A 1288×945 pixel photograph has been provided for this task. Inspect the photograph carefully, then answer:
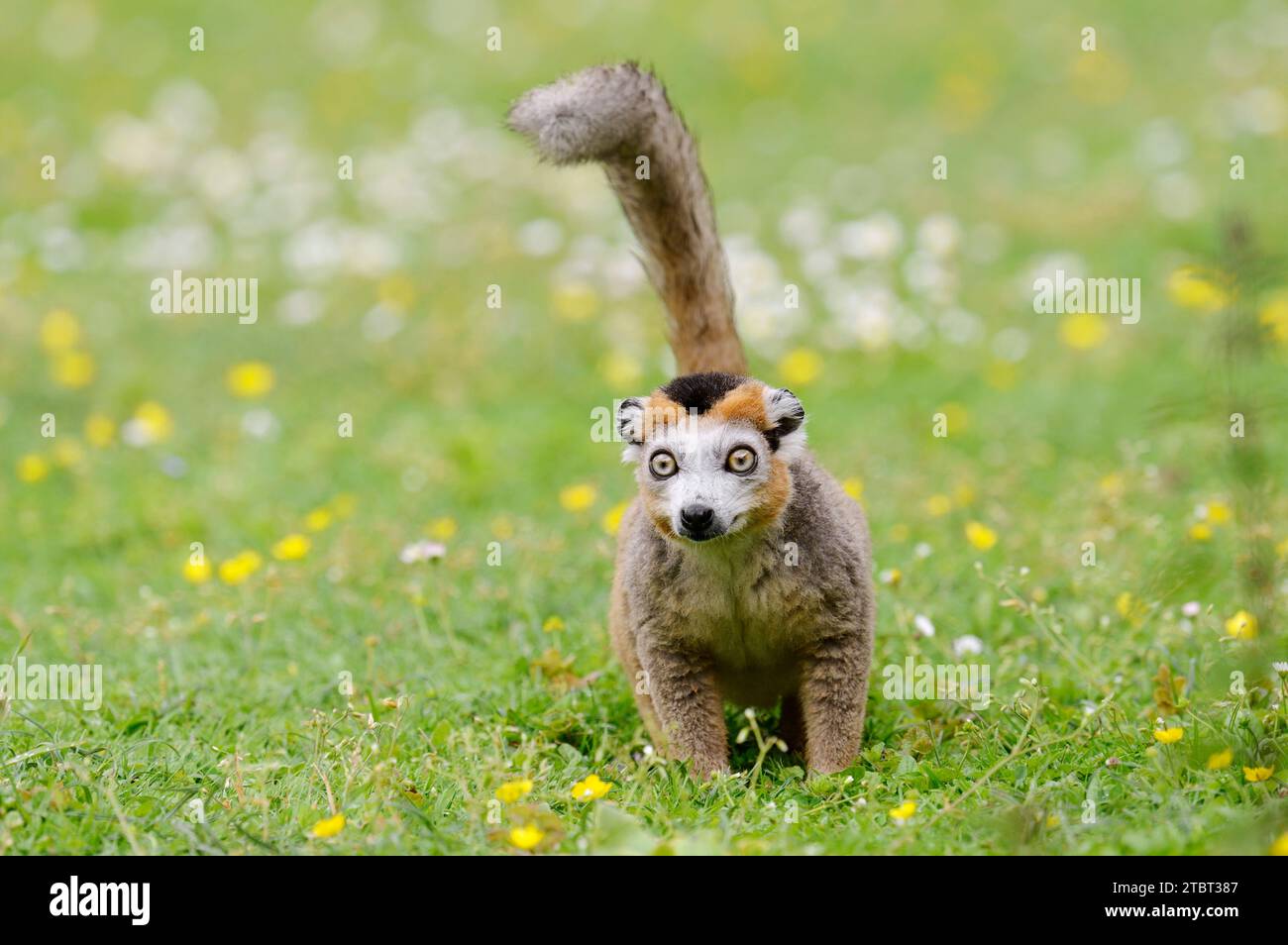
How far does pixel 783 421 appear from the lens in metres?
4.63

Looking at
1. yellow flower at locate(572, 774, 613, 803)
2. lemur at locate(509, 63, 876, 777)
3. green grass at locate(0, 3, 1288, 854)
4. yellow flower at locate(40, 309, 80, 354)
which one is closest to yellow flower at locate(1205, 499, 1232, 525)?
green grass at locate(0, 3, 1288, 854)

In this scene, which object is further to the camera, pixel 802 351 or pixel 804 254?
pixel 804 254

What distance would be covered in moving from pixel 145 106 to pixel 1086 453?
30.0 ft

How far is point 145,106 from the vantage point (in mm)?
13109

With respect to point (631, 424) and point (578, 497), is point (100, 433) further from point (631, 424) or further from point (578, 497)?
point (631, 424)

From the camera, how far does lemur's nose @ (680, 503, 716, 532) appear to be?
14.1 ft

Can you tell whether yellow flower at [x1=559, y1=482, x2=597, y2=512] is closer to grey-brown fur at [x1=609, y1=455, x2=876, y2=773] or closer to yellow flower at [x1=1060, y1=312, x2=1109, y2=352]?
grey-brown fur at [x1=609, y1=455, x2=876, y2=773]

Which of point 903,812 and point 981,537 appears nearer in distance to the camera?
point 903,812

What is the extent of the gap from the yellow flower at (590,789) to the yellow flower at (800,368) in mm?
4509

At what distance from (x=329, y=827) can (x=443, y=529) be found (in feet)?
9.73

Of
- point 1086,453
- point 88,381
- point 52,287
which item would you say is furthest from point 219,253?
point 1086,453

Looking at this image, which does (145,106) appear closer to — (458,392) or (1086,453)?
(458,392)

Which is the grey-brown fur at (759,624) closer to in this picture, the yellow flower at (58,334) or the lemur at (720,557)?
the lemur at (720,557)
